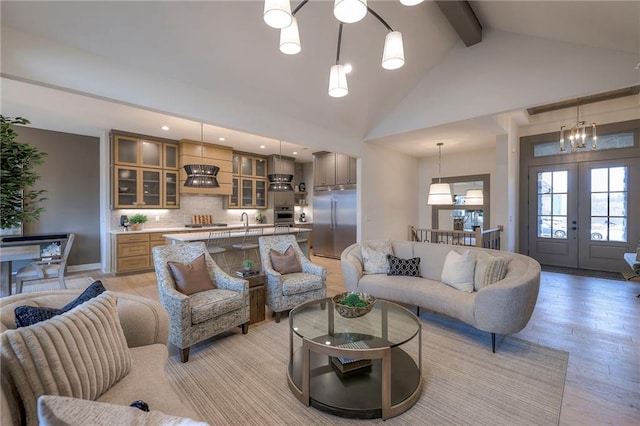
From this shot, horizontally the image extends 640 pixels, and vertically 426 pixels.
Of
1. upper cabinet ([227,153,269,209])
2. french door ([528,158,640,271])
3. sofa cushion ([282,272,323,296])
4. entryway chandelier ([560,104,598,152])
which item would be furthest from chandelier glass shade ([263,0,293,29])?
french door ([528,158,640,271])

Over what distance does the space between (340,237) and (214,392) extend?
17.3 ft

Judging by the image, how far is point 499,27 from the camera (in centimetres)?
399

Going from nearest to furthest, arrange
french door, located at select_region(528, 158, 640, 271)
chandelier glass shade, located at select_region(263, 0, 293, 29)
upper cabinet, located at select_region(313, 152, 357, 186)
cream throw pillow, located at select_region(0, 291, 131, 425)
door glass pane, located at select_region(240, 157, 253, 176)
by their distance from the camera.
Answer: cream throw pillow, located at select_region(0, 291, 131, 425) → chandelier glass shade, located at select_region(263, 0, 293, 29) → french door, located at select_region(528, 158, 640, 271) → upper cabinet, located at select_region(313, 152, 357, 186) → door glass pane, located at select_region(240, 157, 253, 176)

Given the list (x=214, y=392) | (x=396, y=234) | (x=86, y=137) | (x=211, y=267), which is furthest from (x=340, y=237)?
(x=86, y=137)

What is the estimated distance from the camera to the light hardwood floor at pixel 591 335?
1.93 meters

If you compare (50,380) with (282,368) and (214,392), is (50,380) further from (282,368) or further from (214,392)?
(282,368)

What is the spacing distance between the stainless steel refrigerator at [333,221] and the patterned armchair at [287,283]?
322 cm

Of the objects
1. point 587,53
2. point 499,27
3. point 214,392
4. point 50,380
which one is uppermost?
point 499,27

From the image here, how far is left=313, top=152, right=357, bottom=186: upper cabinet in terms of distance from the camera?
6867 mm

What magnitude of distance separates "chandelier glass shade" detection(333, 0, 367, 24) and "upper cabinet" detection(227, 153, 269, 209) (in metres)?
6.06

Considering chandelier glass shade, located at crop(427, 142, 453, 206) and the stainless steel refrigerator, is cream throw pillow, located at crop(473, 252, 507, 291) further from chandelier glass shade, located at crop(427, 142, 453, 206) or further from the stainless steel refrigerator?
the stainless steel refrigerator

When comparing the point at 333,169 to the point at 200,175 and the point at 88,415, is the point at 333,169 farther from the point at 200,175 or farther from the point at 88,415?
the point at 88,415

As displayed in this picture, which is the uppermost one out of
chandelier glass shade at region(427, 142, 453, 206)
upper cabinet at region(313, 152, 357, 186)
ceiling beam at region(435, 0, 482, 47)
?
ceiling beam at region(435, 0, 482, 47)

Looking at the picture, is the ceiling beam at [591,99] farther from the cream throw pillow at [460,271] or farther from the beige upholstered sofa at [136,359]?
the beige upholstered sofa at [136,359]
